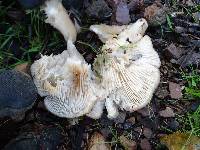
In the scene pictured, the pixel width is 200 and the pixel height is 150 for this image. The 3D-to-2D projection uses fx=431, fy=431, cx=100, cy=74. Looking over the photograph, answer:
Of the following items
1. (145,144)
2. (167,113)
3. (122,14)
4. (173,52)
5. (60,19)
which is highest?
(60,19)

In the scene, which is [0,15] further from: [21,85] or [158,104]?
[158,104]

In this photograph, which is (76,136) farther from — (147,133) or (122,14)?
(122,14)

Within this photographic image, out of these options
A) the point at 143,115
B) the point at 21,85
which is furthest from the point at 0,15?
the point at 143,115

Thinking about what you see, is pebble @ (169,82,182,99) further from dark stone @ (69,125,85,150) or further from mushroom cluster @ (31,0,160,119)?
dark stone @ (69,125,85,150)

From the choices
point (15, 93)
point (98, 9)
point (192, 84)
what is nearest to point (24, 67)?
point (15, 93)

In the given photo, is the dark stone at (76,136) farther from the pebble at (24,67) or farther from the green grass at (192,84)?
the green grass at (192,84)

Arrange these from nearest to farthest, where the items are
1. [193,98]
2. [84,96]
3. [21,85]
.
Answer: [21,85] < [84,96] < [193,98]

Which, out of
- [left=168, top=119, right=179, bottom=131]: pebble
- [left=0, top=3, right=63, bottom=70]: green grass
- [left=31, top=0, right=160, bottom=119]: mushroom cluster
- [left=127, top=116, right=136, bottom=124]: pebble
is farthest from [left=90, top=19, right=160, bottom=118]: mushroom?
[left=0, top=3, right=63, bottom=70]: green grass
